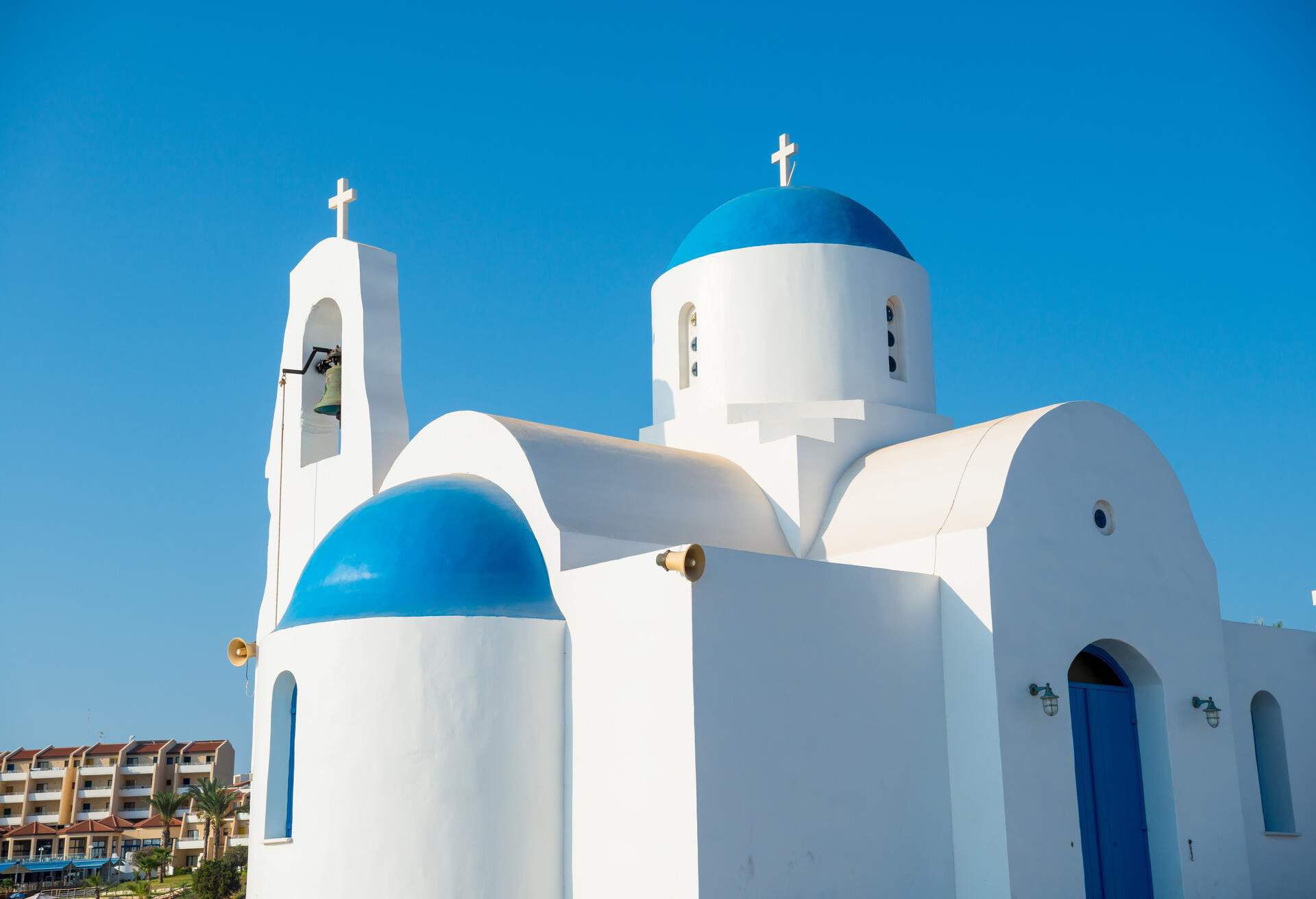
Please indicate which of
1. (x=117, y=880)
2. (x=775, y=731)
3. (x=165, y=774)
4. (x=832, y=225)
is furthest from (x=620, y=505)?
(x=165, y=774)

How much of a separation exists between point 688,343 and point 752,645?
6336mm

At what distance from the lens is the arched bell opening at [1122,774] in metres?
12.1

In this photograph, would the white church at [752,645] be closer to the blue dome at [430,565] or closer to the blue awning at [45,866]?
the blue dome at [430,565]

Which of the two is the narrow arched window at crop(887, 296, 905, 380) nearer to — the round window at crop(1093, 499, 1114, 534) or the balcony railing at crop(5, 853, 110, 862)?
the round window at crop(1093, 499, 1114, 534)

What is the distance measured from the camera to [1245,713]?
1475 centimetres

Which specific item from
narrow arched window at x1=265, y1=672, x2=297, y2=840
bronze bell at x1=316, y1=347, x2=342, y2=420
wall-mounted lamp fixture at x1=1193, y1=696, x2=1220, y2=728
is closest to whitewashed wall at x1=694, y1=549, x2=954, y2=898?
wall-mounted lamp fixture at x1=1193, y1=696, x2=1220, y2=728

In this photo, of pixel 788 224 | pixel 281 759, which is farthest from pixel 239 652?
pixel 788 224

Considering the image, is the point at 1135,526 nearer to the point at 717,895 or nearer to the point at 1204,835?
the point at 1204,835

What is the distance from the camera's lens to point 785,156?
16.5 metres

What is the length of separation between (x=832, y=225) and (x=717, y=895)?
844 cm

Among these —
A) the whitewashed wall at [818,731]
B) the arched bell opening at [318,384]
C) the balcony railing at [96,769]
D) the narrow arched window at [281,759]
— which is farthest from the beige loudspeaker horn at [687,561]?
the balcony railing at [96,769]

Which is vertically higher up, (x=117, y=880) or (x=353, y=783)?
(x=353, y=783)

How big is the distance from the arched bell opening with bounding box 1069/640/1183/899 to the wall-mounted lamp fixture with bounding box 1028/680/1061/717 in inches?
25.9

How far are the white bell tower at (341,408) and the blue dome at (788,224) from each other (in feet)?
12.8
